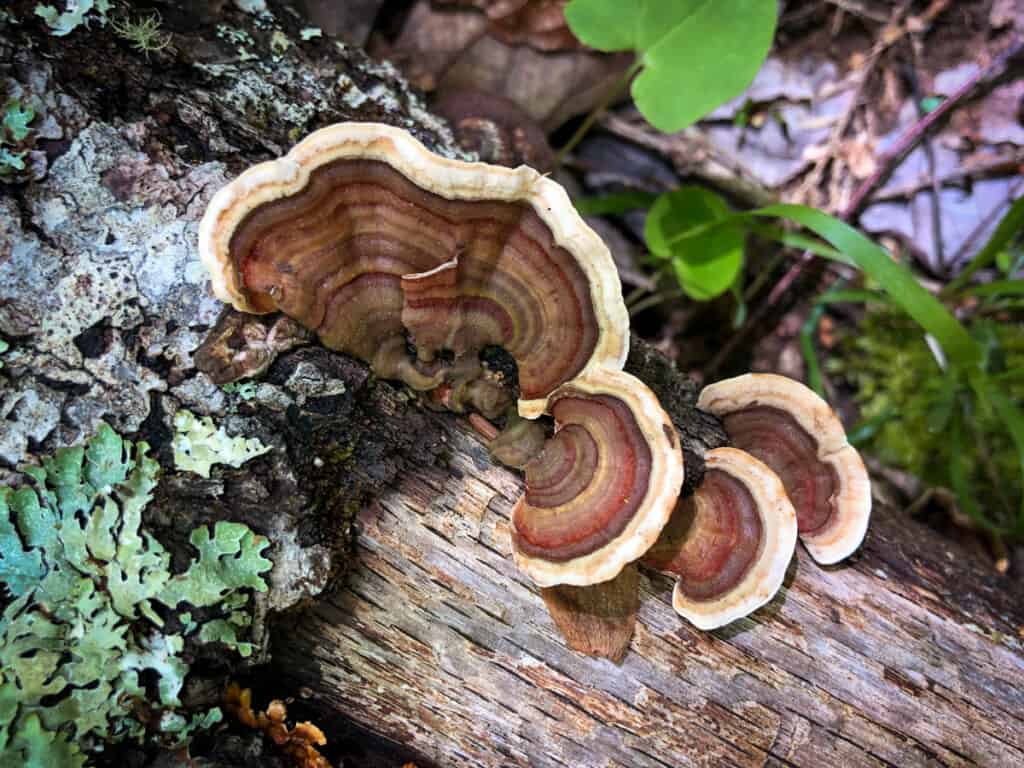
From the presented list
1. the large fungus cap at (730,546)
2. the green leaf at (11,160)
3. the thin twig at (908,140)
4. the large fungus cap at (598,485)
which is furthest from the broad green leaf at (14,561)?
the thin twig at (908,140)

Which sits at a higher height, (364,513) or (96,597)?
(364,513)

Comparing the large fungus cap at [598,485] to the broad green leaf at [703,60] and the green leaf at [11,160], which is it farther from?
the green leaf at [11,160]

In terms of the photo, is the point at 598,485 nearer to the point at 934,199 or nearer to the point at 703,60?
the point at 703,60

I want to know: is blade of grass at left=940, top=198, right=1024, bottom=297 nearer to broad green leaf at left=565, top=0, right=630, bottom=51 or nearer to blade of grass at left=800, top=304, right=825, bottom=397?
blade of grass at left=800, top=304, right=825, bottom=397

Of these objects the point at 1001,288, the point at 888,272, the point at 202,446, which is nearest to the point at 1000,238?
the point at 1001,288

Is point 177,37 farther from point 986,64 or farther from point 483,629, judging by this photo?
point 986,64

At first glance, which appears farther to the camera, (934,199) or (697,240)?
(934,199)
